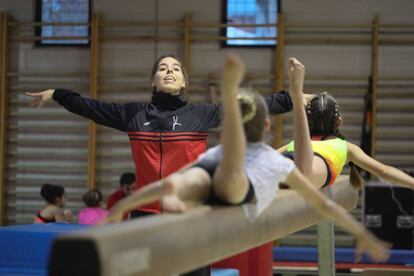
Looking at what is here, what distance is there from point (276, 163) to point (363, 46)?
7.10m

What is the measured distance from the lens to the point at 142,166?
3.63 meters

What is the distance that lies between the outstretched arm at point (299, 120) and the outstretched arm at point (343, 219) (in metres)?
0.70

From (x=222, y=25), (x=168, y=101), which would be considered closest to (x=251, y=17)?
(x=222, y=25)

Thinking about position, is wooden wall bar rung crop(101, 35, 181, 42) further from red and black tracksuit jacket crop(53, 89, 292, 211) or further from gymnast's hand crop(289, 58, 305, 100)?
gymnast's hand crop(289, 58, 305, 100)

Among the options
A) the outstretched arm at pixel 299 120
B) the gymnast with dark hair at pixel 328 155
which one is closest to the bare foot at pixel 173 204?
the outstretched arm at pixel 299 120

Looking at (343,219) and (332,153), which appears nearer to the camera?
(343,219)

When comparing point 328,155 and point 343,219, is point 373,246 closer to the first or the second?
point 343,219

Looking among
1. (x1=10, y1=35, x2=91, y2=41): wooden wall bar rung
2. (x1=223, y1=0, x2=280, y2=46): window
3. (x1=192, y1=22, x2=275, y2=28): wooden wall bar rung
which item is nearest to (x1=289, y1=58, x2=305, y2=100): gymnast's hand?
(x1=192, y1=22, x2=275, y2=28): wooden wall bar rung

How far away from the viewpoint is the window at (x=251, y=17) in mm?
9547


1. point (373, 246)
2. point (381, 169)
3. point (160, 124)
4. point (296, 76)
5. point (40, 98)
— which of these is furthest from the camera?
point (381, 169)

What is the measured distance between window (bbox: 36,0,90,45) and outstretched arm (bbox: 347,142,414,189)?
6307 mm

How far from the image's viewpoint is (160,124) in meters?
A: 3.63

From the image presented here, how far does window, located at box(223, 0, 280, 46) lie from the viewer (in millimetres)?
9547

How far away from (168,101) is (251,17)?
20.0ft
